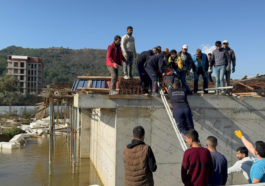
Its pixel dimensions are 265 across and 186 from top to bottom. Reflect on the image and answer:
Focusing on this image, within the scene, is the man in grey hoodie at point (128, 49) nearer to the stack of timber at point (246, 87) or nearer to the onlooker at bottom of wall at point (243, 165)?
the stack of timber at point (246, 87)

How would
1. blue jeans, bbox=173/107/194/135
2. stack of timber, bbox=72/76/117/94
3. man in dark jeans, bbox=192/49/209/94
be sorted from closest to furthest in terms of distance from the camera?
blue jeans, bbox=173/107/194/135 → man in dark jeans, bbox=192/49/209/94 → stack of timber, bbox=72/76/117/94

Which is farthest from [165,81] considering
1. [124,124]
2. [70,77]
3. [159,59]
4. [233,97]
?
[70,77]

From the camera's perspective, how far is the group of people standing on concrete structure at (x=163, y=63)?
7.24 m

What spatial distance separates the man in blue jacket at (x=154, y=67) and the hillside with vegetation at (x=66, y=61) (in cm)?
8398

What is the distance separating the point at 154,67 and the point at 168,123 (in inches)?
69.5

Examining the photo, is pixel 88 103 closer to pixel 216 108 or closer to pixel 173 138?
pixel 173 138

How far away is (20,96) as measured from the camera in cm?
5356

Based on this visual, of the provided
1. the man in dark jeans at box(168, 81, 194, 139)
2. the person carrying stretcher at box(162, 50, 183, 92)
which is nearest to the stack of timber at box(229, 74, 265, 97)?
the person carrying stretcher at box(162, 50, 183, 92)

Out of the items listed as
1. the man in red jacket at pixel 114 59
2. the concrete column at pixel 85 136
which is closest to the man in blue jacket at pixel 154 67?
the man in red jacket at pixel 114 59

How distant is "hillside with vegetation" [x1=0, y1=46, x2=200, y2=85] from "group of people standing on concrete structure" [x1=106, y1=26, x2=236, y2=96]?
83.1 m

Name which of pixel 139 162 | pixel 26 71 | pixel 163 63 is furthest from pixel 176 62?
pixel 26 71

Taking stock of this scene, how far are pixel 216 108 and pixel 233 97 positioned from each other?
69cm

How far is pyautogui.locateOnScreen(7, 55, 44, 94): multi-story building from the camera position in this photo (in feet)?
229

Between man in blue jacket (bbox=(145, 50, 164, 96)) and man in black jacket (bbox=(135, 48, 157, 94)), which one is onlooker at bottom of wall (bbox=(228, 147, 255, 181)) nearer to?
man in blue jacket (bbox=(145, 50, 164, 96))
